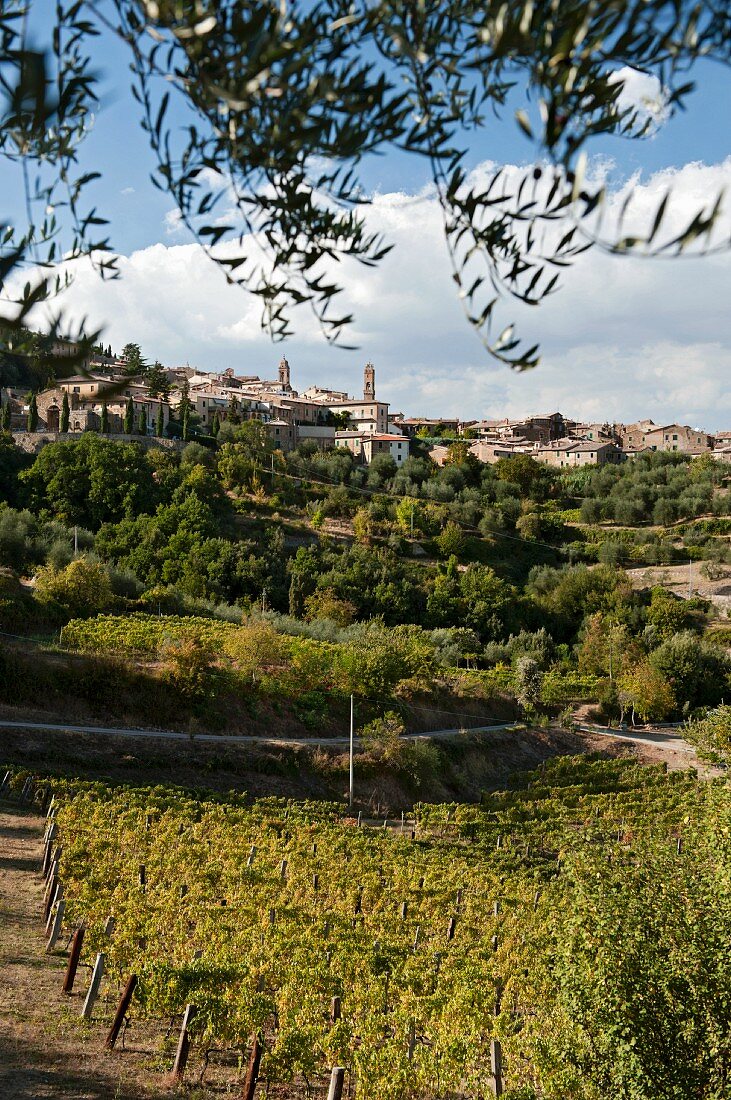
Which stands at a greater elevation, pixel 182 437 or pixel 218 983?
pixel 182 437

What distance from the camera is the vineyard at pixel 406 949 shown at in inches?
321

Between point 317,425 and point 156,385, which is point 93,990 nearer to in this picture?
point 156,385

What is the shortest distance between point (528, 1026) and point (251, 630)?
2455cm

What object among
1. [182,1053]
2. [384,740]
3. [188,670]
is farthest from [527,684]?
[182,1053]

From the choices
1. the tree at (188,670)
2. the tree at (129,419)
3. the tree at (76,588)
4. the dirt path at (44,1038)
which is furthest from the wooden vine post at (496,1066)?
the tree at (129,419)

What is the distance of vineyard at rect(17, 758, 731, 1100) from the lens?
8164mm

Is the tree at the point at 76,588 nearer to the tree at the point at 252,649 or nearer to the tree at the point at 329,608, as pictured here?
the tree at the point at 252,649

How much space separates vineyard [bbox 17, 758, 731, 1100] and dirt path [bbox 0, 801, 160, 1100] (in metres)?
0.69

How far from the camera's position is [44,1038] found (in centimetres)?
924

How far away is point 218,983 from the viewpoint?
10.4 m

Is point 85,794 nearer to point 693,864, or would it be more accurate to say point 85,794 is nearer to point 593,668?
point 693,864

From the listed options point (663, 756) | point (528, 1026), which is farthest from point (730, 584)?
point (528, 1026)

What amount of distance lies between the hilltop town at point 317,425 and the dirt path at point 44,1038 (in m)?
55.9

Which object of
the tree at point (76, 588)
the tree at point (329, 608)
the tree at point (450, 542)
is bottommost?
the tree at point (329, 608)
